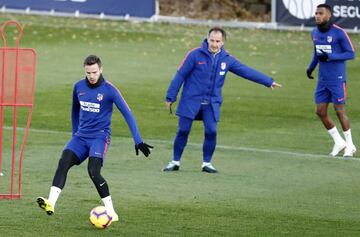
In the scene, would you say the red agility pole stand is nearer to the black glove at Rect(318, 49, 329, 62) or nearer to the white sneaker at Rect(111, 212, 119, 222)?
the white sneaker at Rect(111, 212, 119, 222)

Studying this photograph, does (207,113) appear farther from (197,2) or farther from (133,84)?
(197,2)

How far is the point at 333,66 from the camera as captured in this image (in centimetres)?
1878

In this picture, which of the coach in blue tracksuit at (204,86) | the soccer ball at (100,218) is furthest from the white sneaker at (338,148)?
the soccer ball at (100,218)

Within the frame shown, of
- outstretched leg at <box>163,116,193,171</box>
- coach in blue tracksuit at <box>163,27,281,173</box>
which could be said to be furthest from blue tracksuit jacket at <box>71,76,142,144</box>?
outstretched leg at <box>163,116,193,171</box>

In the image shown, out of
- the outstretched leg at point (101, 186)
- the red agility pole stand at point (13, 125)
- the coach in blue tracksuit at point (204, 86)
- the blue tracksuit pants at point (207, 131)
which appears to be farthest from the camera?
the blue tracksuit pants at point (207, 131)

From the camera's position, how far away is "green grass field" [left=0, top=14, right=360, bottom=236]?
13109mm

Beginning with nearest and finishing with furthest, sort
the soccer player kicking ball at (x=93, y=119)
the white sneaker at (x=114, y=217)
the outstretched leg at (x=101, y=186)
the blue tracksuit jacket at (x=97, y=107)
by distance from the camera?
the white sneaker at (x=114, y=217) → the outstretched leg at (x=101, y=186) → the soccer player kicking ball at (x=93, y=119) → the blue tracksuit jacket at (x=97, y=107)

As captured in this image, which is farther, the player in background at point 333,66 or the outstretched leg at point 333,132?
the outstretched leg at point 333,132

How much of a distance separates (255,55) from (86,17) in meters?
8.39

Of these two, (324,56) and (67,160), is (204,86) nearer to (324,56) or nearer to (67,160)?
(324,56)

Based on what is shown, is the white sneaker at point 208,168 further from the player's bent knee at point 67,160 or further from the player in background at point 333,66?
the player's bent knee at point 67,160

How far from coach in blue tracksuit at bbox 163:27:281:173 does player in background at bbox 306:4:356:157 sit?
245 centimetres

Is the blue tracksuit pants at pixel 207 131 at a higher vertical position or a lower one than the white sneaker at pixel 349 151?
higher

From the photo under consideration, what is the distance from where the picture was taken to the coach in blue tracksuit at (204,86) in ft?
54.8
